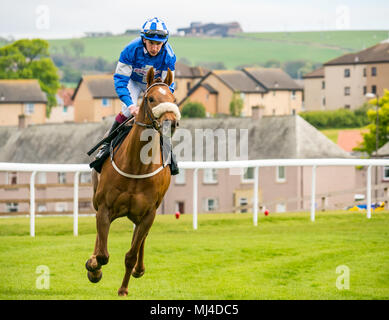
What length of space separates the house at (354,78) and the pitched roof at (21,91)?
4589 cm

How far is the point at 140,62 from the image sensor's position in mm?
8680

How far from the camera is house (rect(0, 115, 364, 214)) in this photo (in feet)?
191

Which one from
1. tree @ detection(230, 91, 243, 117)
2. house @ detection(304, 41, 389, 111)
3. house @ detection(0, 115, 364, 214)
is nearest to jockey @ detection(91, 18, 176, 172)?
house @ detection(0, 115, 364, 214)

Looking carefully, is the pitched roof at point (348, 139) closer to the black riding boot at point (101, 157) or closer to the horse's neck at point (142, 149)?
the black riding boot at point (101, 157)

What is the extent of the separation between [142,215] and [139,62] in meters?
1.66

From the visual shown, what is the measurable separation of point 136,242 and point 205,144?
2124 inches

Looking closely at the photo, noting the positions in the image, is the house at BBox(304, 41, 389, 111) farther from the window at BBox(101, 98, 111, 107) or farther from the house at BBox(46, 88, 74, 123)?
the house at BBox(46, 88, 74, 123)

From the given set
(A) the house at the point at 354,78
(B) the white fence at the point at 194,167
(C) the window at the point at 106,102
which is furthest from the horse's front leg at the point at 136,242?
(A) the house at the point at 354,78

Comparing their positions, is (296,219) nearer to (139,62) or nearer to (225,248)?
(225,248)

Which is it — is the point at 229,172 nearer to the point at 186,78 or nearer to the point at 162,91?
the point at 162,91

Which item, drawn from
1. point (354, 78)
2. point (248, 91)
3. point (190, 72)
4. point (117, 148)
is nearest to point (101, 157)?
point (117, 148)

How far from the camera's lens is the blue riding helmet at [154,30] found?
8266mm

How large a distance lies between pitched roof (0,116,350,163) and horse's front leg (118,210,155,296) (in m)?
45.7
